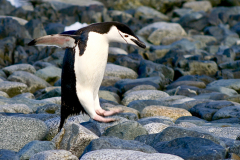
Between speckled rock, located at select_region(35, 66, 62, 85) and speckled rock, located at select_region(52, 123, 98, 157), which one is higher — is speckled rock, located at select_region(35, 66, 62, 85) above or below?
below

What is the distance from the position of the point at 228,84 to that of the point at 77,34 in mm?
5746

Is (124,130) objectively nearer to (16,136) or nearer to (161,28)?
(16,136)

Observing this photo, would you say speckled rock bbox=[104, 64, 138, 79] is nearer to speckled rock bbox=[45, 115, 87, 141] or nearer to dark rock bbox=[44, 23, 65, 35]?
speckled rock bbox=[45, 115, 87, 141]

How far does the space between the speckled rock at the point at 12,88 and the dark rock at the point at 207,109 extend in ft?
13.1

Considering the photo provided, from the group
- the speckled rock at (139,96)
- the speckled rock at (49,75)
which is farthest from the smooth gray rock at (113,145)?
the speckled rock at (49,75)

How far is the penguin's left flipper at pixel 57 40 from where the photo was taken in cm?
405

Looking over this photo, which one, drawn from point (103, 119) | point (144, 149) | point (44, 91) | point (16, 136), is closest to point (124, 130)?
point (103, 119)

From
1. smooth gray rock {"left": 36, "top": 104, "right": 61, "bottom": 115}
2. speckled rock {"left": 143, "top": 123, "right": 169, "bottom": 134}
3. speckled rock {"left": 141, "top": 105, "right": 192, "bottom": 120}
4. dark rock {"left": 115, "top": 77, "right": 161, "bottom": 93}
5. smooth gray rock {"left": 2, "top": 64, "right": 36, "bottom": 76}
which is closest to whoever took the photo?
speckled rock {"left": 143, "top": 123, "right": 169, "bottom": 134}

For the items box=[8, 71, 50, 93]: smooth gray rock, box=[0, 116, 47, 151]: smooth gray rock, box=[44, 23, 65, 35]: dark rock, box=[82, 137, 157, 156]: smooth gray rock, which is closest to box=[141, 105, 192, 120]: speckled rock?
box=[0, 116, 47, 151]: smooth gray rock

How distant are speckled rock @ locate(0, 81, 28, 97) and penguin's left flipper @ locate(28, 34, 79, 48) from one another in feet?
13.3

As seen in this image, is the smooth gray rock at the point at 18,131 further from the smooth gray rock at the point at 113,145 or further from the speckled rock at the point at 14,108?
the speckled rock at the point at 14,108

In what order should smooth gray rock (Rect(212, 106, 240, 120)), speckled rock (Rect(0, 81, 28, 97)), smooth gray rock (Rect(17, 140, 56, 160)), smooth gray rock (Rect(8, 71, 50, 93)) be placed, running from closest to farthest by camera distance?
smooth gray rock (Rect(17, 140, 56, 160))
smooth gray rock (Rect(212, 106, 240, 120))
speckled rock (Rect(0, 81, 28, 97))
smooth gray rock (Rect(8, 71, 50, 93))

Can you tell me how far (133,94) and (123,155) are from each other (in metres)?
4.45

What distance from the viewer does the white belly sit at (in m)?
4.04
